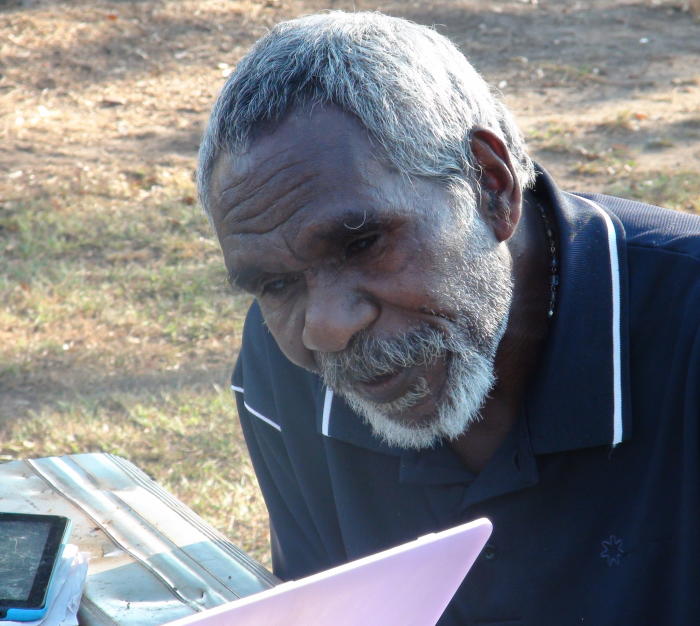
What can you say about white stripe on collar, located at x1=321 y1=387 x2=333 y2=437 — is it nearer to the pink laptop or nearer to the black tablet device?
the black tablet device

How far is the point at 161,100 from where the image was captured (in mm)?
7355

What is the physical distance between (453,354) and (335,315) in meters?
0.25

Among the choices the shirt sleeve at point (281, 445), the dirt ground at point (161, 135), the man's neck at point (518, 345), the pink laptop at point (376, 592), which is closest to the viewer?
the pink laptop at point (376, 592)

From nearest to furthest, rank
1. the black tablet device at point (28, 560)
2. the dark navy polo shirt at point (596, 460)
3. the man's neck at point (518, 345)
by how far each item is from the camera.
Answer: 1. the black tablet device at point (28, 560)
2. the dark navy polo shirt at point (596, 460)
3. the man's neck at point (518, 345)

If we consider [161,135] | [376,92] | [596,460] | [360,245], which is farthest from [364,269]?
[161,135]

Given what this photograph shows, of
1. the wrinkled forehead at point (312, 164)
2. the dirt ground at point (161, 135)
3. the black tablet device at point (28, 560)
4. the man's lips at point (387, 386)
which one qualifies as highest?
the wrinkled forehead at point (312, 164)

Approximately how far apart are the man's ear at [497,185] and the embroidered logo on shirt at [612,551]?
0.57 meters

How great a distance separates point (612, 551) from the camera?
5.82ft

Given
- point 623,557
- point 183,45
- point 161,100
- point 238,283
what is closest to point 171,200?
point 161,100

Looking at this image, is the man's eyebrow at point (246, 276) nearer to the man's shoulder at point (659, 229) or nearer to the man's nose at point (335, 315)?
the man's nose at point (335, 315)

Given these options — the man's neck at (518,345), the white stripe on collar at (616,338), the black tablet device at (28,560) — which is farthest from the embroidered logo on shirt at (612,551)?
the black tablet device at (28,560)

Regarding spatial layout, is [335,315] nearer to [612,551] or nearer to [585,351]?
[585,351]

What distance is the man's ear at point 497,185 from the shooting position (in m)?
1.80

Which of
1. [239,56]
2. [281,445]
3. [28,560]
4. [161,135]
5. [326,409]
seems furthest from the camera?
[239,56]
